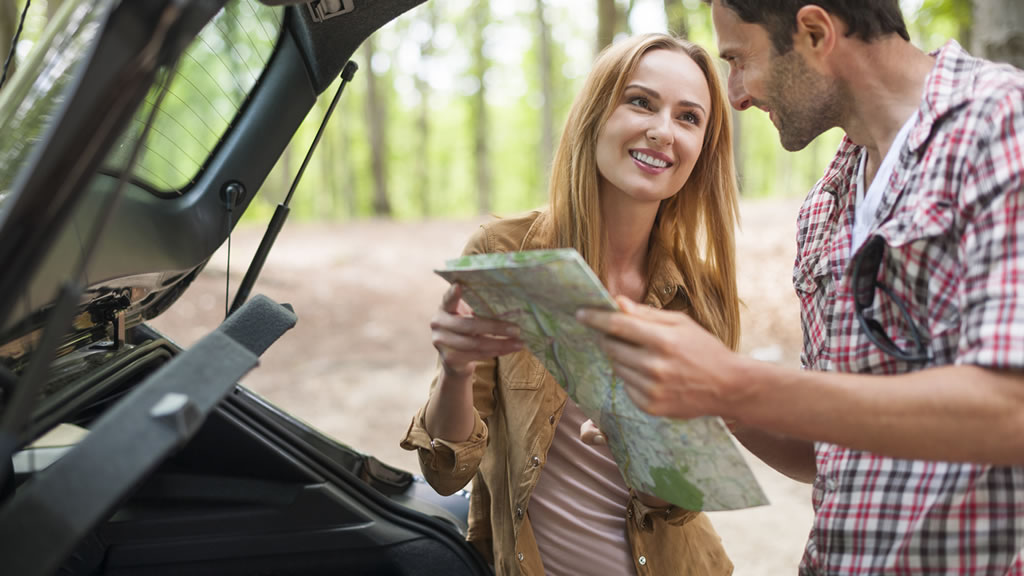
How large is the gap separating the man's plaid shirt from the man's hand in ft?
1.15

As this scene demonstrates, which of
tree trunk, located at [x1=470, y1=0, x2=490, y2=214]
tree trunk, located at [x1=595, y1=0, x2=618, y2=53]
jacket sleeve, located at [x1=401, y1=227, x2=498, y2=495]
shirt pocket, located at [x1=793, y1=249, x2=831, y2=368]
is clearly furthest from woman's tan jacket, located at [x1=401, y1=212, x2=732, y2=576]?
tree trunk, located at [x1=470, y1=0, x2=490, y2=214]

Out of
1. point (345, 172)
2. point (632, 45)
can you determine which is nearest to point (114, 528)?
point (632, 45)

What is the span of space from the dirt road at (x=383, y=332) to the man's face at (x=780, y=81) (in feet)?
9.85

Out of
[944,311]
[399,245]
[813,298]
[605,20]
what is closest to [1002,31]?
[813,298]

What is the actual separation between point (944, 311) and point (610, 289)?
972 mm

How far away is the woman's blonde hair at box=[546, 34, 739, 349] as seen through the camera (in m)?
2.11

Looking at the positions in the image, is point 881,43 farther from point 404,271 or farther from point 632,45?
point 404,271

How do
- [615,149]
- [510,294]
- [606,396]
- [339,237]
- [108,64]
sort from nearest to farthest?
1. [108,64]
2. [510,294]
3. [606,396]
4. [615,149]
5. [339,237]

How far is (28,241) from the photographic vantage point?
904 millimetres

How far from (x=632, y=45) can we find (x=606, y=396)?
107 cm

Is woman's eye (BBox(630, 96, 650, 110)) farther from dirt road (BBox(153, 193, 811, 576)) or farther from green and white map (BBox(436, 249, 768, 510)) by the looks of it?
dirt road (BBox(153, 193, 811, 576))

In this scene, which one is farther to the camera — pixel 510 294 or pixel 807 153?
pixel 807 153

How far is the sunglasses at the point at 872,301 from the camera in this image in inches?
53.7

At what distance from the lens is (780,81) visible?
155 cm
